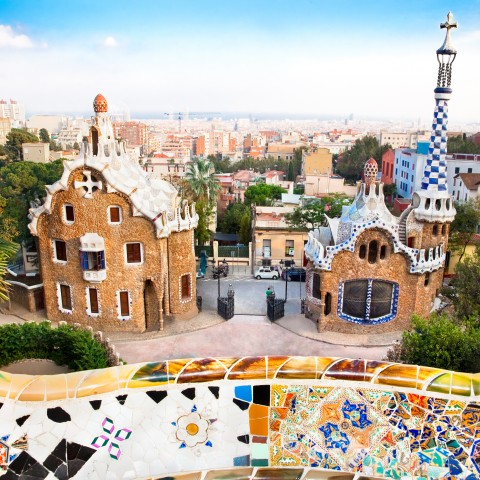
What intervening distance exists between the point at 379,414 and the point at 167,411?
10.4ft

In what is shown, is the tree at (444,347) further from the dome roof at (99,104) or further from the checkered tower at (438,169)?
the dome roof at (99,104)

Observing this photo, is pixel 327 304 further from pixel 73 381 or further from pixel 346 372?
pixel 73 381

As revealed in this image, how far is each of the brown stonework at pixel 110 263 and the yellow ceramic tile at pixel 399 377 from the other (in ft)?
46.4

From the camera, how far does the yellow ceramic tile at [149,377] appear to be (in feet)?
24.7

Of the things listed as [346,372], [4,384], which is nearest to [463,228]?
[346,372]

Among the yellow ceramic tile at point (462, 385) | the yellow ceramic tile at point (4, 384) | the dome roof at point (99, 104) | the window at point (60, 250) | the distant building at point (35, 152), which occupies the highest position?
the dome roof at point (99, 104)

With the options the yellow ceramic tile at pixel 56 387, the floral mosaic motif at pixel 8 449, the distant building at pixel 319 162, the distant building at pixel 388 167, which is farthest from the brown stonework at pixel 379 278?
the distant building at pixel 319 162

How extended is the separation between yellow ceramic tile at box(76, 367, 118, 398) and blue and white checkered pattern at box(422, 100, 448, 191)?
16.9 m

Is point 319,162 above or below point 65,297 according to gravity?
above

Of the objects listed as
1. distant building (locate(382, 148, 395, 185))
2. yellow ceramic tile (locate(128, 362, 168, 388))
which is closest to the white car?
yellow ceramic tile (locate(128, 362, 168, 388))

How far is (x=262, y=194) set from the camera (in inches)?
1844

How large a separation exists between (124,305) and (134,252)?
2299 mm

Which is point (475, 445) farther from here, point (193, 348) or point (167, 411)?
point (193, 348)

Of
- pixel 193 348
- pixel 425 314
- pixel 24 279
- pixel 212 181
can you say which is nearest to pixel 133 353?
pixel 193 348
